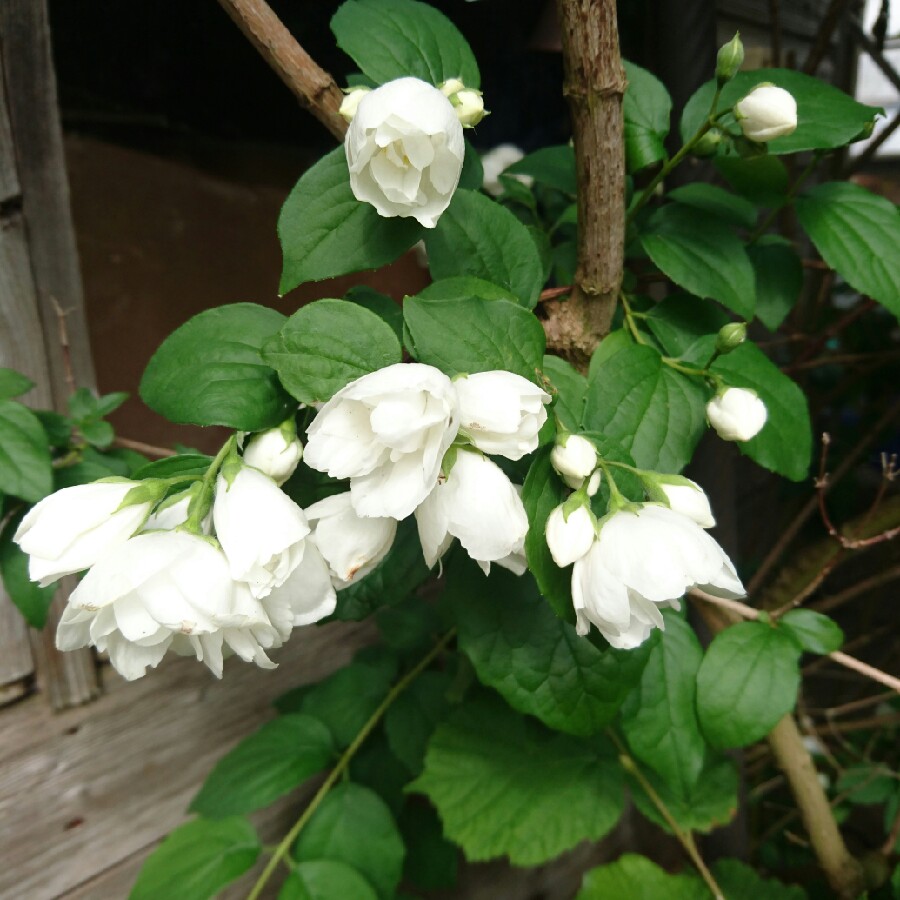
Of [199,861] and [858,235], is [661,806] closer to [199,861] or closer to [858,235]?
[199,861]

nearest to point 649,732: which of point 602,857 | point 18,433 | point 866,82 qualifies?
point 18,433

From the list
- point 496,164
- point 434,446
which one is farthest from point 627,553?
point 496,164

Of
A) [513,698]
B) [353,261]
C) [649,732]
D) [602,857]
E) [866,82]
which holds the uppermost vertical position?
[353,261]

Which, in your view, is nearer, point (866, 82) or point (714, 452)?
point (714, 452)

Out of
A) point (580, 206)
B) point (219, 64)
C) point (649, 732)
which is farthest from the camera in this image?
point (219, 64)

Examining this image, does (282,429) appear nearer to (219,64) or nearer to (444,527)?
(444,527)

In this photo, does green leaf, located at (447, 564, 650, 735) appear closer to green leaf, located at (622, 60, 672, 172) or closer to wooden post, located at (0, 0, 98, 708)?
green leaf, located at (622, 60, 672, 172)

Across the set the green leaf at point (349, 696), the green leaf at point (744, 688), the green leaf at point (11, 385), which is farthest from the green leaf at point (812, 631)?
the green leaf at point (11, 385)

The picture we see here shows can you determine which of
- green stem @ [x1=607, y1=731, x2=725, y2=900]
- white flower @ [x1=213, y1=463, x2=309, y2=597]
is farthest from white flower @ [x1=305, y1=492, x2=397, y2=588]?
green stem @ [x1=607, y1=731, x2=725, y2=900]
